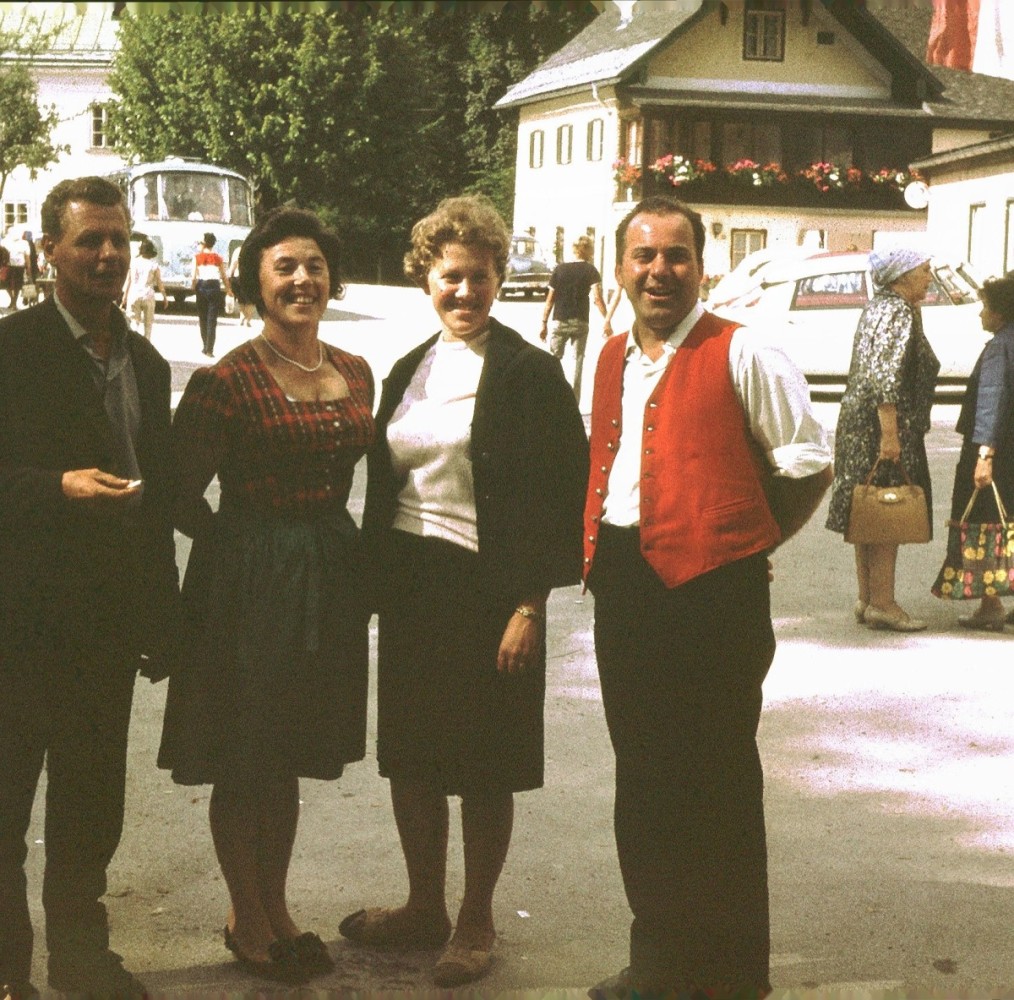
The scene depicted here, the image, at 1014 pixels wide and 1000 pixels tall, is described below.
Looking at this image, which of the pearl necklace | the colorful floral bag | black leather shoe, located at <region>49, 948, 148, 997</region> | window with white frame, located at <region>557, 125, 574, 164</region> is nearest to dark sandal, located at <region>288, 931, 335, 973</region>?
black leather shoe, located at <region>49, 948, 148, 997</region>

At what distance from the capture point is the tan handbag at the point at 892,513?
8.73 meters

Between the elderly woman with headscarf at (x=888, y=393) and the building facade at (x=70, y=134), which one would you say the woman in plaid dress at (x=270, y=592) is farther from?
the building facade at (x=70, y=134)

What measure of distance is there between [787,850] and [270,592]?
2029 mm

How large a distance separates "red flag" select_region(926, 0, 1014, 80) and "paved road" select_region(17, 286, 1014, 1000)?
2.72 metres

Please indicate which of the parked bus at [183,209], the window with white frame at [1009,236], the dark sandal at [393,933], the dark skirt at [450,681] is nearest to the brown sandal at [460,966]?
the dark sandal at [393,933]

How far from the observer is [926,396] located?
28.1 ft

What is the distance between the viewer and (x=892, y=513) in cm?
874

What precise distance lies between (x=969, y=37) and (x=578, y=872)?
224 inches

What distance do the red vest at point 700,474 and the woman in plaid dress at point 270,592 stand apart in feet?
2.38

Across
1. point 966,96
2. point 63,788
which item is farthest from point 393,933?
point 966,96

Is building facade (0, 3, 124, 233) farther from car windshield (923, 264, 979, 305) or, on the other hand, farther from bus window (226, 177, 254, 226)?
car windshield (923, 264, 979, 305)

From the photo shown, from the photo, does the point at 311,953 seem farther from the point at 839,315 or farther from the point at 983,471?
the point at 839,315

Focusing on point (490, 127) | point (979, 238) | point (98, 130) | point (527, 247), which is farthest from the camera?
point (98, 130)

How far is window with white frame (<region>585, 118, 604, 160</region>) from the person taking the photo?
59.7 metres
